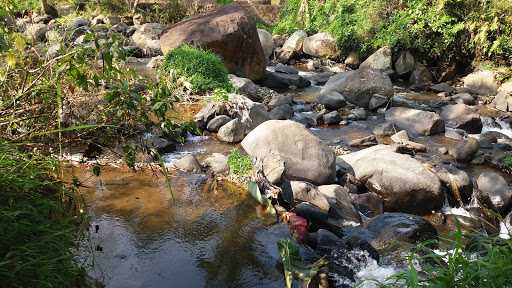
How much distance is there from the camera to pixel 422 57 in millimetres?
13805

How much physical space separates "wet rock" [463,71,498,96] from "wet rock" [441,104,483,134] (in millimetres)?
2245

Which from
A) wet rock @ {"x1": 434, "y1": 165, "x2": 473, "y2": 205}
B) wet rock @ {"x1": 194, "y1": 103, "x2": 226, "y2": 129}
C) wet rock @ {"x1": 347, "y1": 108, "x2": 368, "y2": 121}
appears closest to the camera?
wet rock @ {"x1": 434, "y1": 165, "x2": 473, "y2": 205}

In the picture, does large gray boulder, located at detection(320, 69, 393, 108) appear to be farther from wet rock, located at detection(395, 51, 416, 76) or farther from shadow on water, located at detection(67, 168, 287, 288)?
shadow on water, located at detection(67, 168, 287, 288)

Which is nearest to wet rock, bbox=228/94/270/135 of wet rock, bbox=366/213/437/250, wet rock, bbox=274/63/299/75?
wet rock, bbox=366/213/437/250

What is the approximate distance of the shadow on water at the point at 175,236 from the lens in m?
3.96

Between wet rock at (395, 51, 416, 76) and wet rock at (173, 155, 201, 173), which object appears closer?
wet rock at (173, 155, 201, 173)

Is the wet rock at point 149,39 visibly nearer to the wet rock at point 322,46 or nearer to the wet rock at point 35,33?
the wet rock at point 35,33

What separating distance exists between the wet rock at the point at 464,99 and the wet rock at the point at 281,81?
3.72 metres

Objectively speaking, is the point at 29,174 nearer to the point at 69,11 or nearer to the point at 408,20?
the point at 408,20

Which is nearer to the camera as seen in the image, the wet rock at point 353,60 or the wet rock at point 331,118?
the wet rock at point 331,118

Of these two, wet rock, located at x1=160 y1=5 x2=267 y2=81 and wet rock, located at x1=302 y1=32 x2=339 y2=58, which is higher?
wet rock, located at x1=160 y1=5 x2=267 y2=81

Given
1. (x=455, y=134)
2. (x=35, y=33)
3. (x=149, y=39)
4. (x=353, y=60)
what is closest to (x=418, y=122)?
(x=455, y=134)

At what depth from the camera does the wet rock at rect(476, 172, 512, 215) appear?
6.66 metres

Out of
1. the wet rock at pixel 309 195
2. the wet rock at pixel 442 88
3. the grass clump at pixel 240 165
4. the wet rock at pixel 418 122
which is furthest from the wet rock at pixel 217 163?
the wet rock at pixel 442 88
